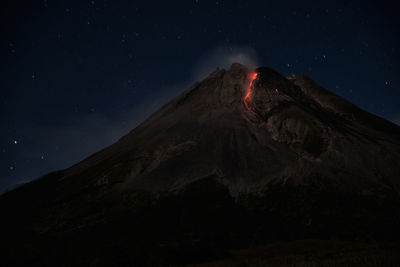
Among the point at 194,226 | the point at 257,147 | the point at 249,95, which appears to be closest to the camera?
the point at 194,226

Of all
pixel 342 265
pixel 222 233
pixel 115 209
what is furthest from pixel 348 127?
pixel 342 265

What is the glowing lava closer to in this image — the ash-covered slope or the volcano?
the ash-covered slope

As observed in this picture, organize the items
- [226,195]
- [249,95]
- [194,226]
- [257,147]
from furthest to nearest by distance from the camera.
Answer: [249,95] < [257,147] < [226,195] < [194,226]

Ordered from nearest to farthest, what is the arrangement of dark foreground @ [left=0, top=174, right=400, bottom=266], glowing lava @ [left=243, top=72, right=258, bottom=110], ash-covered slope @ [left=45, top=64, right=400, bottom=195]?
dark foreground @ [left=0, top=174, right=400, bottom=266] → ash-covered slope @ [left=45, top=64, right=400, bottom=195] → glowing lava @ [left=243, top=72, right=258, bottom=110]

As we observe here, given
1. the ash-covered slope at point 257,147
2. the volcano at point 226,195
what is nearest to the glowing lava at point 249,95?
the ash-covered slope at point 257,147

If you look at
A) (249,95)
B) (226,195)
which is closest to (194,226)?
(226,195)

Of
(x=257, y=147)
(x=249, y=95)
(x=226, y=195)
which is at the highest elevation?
(x=249, y=95)

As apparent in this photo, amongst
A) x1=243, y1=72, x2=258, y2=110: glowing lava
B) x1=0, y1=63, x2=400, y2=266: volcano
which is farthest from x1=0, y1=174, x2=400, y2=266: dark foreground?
x1=243, y1=72, x2=258, y2=110: glowing lava

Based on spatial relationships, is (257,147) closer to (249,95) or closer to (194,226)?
(194,226)

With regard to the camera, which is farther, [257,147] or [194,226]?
[257,147]
